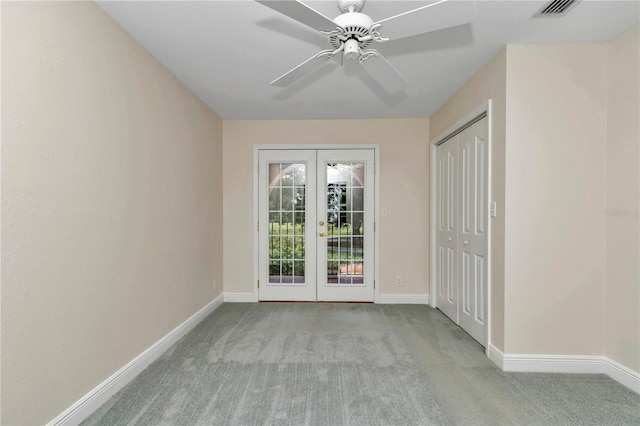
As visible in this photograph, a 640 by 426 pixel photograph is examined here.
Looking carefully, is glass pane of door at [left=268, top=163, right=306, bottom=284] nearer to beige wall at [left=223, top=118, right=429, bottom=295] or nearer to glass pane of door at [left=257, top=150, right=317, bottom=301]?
glass pane of door at [left=257, top=150, right=317, bottom=301]

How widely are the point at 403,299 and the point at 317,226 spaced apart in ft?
4.80

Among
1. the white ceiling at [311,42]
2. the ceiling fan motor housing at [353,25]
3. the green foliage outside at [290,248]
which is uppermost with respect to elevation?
the white ceiling at [311,42]

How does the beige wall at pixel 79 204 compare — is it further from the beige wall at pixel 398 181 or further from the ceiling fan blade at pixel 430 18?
the beige wall at pixel 398 181

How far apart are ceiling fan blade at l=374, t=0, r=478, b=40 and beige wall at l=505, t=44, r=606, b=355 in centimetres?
116

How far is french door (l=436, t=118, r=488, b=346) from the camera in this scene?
2.89 m

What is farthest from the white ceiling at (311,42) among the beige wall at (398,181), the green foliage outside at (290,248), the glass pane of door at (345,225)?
the green foliage outside at (290,248)

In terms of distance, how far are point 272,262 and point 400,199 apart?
189cm

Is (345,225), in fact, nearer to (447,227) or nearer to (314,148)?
(314,148)

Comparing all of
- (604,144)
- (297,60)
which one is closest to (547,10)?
(604,144)

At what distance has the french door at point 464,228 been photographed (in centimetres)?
289

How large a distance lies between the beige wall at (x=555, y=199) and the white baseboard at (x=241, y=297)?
3.00 m

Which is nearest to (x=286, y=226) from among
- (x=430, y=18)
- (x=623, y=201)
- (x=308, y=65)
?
(x=308, y=65)

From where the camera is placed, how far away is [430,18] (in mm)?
1606

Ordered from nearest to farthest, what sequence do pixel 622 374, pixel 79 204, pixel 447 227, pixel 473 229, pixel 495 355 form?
pixel 79 204
pixel 622 374
pixel 495 355
pixel 473 229
pixel 447 227
